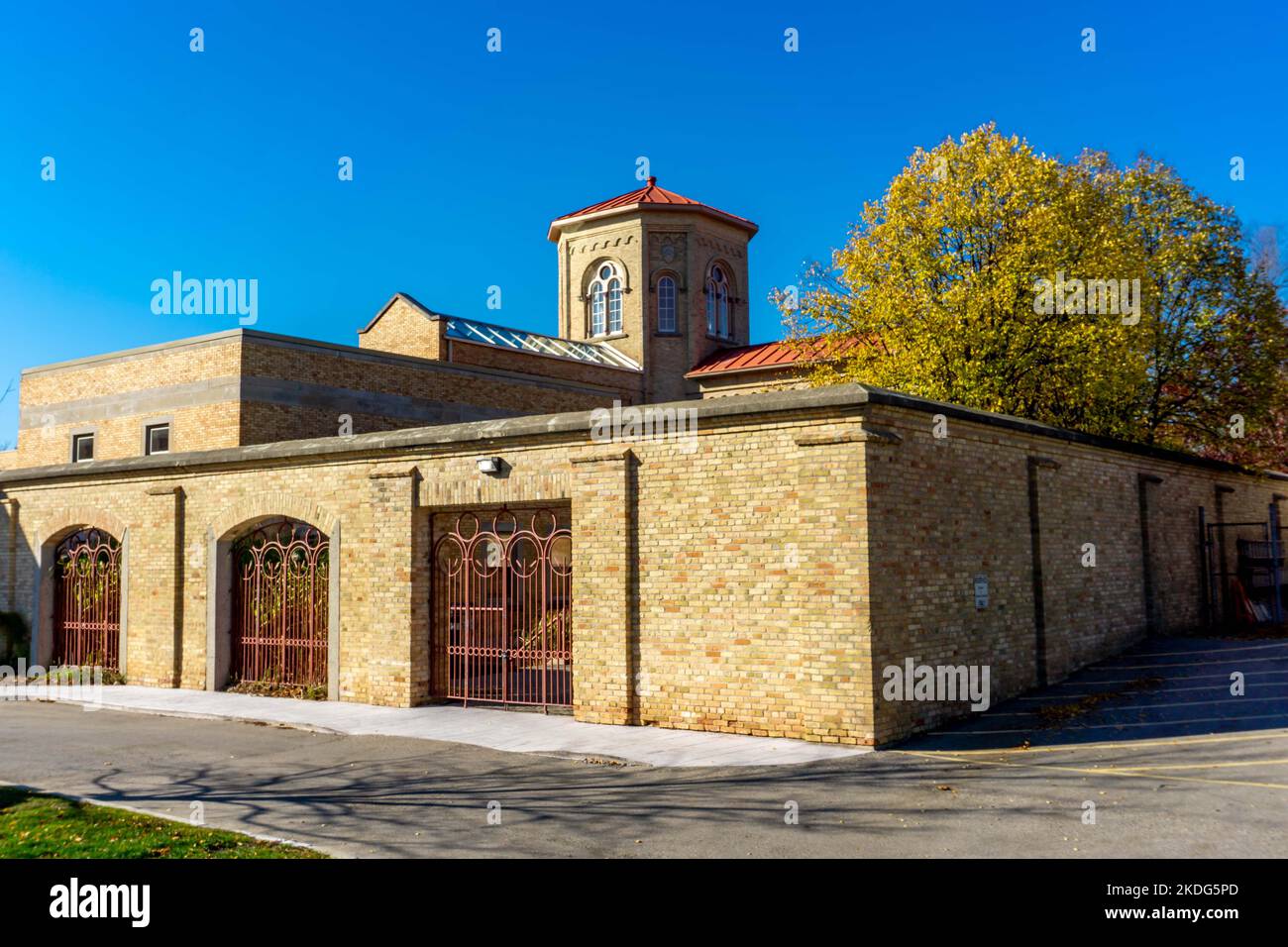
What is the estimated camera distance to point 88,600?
19.8m

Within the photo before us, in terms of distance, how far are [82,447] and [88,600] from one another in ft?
25.6

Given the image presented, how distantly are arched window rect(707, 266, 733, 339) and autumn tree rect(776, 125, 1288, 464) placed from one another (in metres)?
14.8

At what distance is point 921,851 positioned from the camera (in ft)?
23.8

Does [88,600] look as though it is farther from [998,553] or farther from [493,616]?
[998,553]

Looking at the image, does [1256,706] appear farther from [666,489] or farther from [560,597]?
[560,597]

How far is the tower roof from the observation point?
37562mm

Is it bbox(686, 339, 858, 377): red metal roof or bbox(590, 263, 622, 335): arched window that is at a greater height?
bbox(590, 263, 622, 335): arched window

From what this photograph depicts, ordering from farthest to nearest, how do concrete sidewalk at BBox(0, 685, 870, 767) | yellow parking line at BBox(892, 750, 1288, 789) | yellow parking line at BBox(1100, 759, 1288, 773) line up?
concrete sidewalk at BBox(0, 685, 870, 767) → yellow parking line at BBox(1100, 759, 1288, 773) → yellow parking line at BBox(892, 750, 1288, 789)

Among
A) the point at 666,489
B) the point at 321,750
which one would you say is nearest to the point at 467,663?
the point at 321,750

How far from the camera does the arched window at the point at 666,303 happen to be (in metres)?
37.9

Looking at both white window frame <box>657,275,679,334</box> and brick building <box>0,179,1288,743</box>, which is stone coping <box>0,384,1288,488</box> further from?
white window frame <box>657,275,679,334</box>

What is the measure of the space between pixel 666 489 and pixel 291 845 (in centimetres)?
646

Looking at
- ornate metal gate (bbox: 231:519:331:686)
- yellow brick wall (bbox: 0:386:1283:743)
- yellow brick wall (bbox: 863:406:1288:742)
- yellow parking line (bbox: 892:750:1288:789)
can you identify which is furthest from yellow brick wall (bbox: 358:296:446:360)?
yellow parking line (bbox: 892:750:1288:789)
